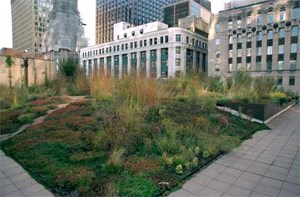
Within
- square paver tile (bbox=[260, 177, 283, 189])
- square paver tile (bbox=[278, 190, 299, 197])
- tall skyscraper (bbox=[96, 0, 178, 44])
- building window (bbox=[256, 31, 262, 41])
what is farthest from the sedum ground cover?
tall skyscraper (bbox=[96, 0, 178, 44])

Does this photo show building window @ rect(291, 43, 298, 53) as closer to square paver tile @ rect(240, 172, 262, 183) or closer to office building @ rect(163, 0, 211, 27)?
square paver tile @ rect(240, 172, 262, 183)

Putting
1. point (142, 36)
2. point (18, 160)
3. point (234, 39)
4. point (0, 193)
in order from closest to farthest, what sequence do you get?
point (0, 193), point (18, 160), point (234, 39), point (142, 36)

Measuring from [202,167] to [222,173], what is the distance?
0.33 metres

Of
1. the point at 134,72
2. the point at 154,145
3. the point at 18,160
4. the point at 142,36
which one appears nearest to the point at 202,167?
the point at 154,145

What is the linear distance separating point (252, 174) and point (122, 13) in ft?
311

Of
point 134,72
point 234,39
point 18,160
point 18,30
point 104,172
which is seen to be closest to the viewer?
point 104,172

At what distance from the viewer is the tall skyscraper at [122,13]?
8801 cm

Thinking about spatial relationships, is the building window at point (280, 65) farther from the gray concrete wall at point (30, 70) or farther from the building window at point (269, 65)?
the gray concrete wall at point (30, 70)

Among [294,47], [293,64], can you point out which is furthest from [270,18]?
[293,64]

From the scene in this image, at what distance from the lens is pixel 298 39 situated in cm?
2934

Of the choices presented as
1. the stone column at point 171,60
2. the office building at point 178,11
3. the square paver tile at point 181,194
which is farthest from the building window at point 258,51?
the office building at point 178,11

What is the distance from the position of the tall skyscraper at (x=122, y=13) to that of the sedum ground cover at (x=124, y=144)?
89.5m

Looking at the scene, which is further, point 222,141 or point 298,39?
point 298,39

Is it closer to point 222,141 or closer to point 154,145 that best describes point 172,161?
point 154,145
